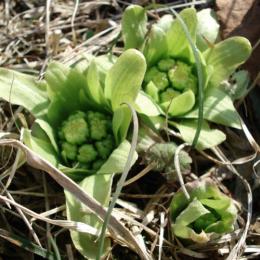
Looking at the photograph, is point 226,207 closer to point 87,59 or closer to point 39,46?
point 87,59

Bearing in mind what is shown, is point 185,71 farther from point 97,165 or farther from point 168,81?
point 97,165

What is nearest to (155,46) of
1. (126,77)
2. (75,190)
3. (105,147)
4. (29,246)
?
(126,77)

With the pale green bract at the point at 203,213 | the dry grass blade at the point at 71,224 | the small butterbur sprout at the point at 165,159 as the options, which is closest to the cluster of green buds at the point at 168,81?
the small butterbur sprout at the point at 165,159

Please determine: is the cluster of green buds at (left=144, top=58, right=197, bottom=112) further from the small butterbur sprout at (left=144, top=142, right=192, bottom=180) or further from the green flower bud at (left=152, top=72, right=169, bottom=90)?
the small butterbur sprout at (left=144, top=142, right=192, bottom=180)

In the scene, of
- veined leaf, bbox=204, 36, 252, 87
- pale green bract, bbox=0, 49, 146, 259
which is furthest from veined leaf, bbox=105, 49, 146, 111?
veined leaf, bbox=204, 36, 252, 87

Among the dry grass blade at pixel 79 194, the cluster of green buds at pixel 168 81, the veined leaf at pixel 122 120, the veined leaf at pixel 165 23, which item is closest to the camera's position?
the dry grass blade at pixel 79 194

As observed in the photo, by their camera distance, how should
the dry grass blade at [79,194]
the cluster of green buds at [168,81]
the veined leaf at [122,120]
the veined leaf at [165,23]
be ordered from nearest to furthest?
1. the dry grass blade at [79,194]
2. the veined leaf at [122,120]
3. the cluster of green buds at [168,81]
4. the veined leaf at [165,23]

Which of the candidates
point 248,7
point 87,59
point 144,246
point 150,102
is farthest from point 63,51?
point 144,246

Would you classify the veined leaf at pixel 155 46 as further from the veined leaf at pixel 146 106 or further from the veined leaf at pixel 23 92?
the veined leaf at pixel 23 92
